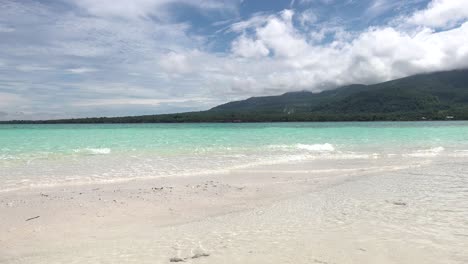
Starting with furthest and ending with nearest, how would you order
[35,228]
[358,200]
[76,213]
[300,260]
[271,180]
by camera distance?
[271,180], [358,200], [76,213], [35,228], [300,260]

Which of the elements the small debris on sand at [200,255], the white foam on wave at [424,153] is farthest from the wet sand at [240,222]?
the white foam on wave at [424,153]

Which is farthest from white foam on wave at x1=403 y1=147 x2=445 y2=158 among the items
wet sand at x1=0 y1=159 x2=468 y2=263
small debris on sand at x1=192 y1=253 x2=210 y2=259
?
small debris on sand at x1=192 y1=253 x2=210 y2=259

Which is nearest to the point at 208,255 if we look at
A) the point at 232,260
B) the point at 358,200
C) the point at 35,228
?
the point at 232,260

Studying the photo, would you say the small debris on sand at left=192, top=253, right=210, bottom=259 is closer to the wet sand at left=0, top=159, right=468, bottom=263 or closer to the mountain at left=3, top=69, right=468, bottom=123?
the wet sand at left=0, top=159, right=468, bottom=263

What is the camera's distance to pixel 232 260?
14.2 ft

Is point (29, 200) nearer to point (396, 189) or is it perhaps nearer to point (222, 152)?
point (396, 189)

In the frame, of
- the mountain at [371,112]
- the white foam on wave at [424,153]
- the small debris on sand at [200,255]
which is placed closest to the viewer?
the small debris on sand at [200,255]

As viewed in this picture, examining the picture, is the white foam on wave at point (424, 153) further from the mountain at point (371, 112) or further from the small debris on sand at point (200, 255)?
the mountain at point (371, 112)

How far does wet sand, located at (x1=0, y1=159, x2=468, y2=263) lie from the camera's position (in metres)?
4.54

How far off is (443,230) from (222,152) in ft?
49.6

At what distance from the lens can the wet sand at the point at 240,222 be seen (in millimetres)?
4539

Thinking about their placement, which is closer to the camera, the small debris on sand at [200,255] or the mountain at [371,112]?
the small debris on sand at [200,255]

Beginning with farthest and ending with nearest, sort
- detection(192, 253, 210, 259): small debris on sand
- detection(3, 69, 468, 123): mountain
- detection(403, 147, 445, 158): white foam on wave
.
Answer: detection(3, 69, 468, 123): mountain → detection(403, 147, 445, 158): white foam on wave → detection(192, 253, 210, 259): small debris on sand

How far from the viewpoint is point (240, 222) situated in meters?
6.09
